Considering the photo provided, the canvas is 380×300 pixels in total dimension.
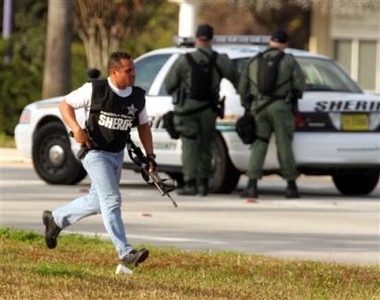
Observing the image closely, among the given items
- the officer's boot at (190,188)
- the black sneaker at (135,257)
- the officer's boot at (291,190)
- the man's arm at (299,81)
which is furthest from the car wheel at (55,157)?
the black sneaker at (135,257)

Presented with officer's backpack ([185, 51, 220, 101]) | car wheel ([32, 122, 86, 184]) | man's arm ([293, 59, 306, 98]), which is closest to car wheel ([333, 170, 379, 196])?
man's arm ([293, 59, 306, 98])

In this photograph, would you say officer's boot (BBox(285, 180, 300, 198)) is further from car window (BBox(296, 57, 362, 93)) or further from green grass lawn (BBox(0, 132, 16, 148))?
green grass lawn (BBox(0, 132, 16, 148))

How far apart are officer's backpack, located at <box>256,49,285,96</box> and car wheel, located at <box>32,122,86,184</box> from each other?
2.75 metres

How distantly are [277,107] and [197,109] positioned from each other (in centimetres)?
90

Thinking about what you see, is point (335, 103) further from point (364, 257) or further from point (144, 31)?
point (144, 31)

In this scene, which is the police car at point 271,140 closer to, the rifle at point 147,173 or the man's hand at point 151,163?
the rifle at point 147,173

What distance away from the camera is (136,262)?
11109 millimetres

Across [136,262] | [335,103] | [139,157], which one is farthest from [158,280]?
[335,103]

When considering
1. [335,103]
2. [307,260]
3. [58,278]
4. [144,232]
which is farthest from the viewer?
[335,103]

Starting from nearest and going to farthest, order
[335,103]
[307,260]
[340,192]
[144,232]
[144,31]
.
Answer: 1. [307,260]
2. [144,232]
3. [335,103]
4. [340,192]
5. [144,31]

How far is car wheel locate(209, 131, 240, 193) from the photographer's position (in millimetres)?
18781

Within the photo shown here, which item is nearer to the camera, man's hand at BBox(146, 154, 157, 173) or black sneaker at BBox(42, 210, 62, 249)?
man's hand at BBox(146, 154, 157, 173)

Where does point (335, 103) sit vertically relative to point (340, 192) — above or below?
above

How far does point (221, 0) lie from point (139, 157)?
91.5ft
